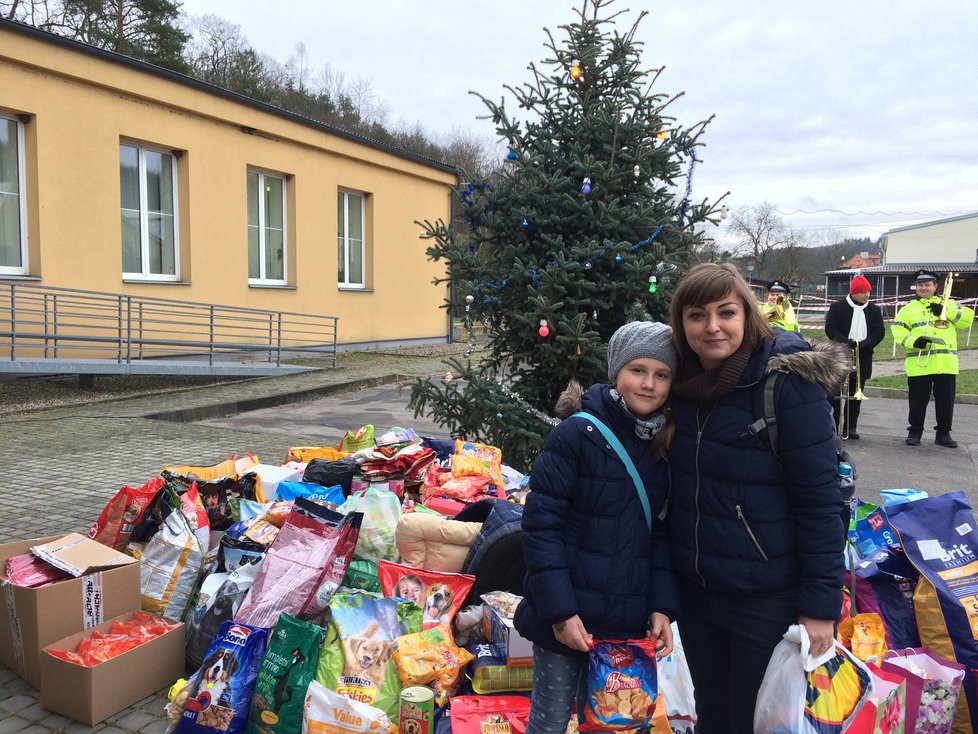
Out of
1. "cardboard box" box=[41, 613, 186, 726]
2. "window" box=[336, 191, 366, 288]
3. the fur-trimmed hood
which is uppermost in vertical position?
"window" box=[336, 191, 366, 288]

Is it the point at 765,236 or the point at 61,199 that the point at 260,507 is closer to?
the point at 61,199

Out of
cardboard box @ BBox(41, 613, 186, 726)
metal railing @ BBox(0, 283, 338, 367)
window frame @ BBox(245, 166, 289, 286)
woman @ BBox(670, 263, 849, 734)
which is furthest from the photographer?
window frame @ BBox(245, 166, 289, 286)

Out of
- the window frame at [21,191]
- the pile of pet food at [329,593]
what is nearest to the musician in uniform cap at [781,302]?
the pile of pet food at [329,593]

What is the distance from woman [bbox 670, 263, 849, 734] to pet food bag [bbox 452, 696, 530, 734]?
2.71 feet

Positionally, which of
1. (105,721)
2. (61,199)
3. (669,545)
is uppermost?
(61,199)

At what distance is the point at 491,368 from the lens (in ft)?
18.2

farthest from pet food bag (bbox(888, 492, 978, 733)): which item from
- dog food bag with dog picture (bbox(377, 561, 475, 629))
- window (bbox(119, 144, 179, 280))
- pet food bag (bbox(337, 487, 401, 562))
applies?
window (bbox(119, 144, 179, 280))

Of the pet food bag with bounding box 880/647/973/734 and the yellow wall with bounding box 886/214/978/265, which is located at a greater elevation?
the yellow wall with bounding box 886/214/978/265

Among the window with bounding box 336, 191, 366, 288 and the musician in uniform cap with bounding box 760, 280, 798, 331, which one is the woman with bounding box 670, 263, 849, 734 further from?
the window with bounding box 336, 191, 366, 288

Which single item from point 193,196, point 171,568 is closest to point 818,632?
point 171,568

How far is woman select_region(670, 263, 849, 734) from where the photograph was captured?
1937mm

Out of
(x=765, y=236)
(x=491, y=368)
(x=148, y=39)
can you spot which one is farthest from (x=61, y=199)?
(x=765, y=236)

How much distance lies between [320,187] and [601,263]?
44.5 feet

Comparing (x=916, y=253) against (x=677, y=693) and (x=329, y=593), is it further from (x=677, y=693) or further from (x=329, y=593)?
(x=329, y=593)
